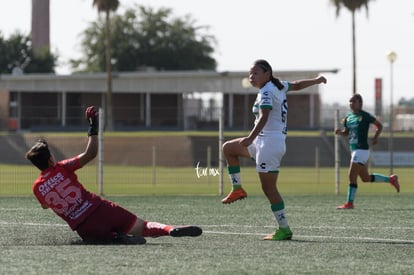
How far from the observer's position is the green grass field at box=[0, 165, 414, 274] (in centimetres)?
979

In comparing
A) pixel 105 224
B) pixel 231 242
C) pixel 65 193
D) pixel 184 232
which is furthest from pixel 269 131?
pixel 65 193

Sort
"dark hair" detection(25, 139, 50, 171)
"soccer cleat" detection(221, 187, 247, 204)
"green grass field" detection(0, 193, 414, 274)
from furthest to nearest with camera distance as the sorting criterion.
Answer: "soccer cleat" detection(221, 187, 247, 204) → "dark hair" detection(25, 139, 50, 171) → "green grass field" detection(0, 193, 414, 274)

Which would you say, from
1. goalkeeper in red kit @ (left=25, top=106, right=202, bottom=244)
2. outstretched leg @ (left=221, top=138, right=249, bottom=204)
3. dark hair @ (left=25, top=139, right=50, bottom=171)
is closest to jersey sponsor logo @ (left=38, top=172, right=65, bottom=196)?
goalkeeper in red kit @ (left=25, top=106, right=202, bottom=244)

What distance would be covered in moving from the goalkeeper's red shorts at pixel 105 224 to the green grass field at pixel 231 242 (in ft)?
0.60

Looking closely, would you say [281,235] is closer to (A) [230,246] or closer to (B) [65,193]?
→ (A) [230,246]

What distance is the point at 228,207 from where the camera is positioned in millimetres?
18953

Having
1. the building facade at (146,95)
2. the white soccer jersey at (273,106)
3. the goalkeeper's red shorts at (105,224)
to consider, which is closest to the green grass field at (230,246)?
the goalkeeper's red shorts at (105,224)

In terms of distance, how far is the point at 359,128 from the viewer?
60.7 ft

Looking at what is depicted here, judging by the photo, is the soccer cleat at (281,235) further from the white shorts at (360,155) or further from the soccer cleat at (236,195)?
the white shorts at (360,155)

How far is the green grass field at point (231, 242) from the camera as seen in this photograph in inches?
385

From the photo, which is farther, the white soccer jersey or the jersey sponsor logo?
the white soccer jersey

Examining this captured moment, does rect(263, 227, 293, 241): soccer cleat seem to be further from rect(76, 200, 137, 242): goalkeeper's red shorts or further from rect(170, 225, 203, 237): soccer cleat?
rect(76, 200, 137, 242): goalkeeper's red shorts

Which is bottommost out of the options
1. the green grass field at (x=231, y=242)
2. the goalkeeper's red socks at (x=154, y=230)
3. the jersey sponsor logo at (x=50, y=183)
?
the green grass field at (x=231, y=242)

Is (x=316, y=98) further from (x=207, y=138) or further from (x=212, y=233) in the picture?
(x=212, y=233)
